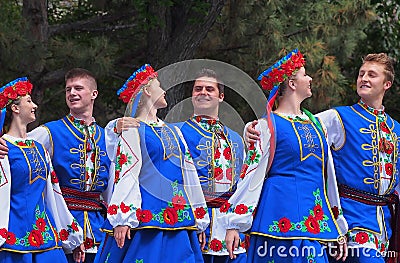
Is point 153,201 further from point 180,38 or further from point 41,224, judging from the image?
point 180,38

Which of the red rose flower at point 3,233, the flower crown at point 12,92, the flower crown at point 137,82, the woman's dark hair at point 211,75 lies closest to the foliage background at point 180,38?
the woman's dark hair at point 211,75

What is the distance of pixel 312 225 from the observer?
5.41 m

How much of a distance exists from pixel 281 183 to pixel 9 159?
5.47 ft

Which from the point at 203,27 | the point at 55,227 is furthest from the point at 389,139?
the point at 203,27

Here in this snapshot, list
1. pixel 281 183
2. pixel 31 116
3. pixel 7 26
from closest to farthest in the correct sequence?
pixel 281 183
pixel 31 116
pixel 7 26

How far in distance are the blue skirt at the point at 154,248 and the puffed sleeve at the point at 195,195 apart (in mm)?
168

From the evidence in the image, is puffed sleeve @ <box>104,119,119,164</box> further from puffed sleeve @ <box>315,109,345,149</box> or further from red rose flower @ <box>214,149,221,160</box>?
puffed sleeve @ <box>315,109,345,149</box>

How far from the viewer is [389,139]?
19.7ft

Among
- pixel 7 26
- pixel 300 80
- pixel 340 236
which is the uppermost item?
pixel 7 26

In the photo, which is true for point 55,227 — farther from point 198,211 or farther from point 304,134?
point 304,134

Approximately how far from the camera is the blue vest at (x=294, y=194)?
213 inches

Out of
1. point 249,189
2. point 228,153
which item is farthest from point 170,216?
point 228,153

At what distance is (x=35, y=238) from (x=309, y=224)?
5.41 ft

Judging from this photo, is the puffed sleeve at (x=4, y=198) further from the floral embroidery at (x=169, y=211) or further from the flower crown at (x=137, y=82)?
the flower crown at (x=137, y=82)
